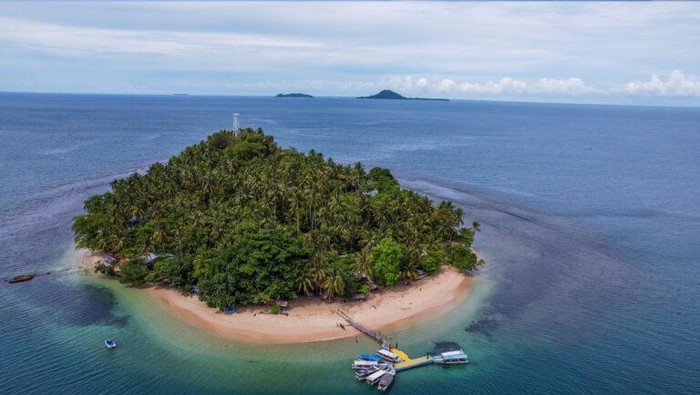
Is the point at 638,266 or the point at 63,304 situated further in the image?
the point at 638,266

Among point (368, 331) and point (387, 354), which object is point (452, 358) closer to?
point (387, 354)

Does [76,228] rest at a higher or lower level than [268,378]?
higher

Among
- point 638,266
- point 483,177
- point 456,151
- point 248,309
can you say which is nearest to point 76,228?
point 248,309

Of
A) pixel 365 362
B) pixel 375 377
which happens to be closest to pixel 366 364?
pixel 365 362

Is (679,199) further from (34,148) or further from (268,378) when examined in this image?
(34,148)

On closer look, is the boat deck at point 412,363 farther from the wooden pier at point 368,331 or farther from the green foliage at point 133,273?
the green foliage at point 133,273

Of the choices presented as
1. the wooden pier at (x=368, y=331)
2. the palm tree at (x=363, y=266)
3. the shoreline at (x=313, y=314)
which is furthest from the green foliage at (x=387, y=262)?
the wooden pier at (x=368, y=331)

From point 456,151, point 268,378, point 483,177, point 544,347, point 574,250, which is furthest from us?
point 456,151

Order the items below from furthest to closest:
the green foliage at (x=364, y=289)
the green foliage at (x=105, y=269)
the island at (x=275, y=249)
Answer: the green foliage at (x=105, y=269) → the green foliage at (x=364, y=289) → the island at (x=275, y=249)
